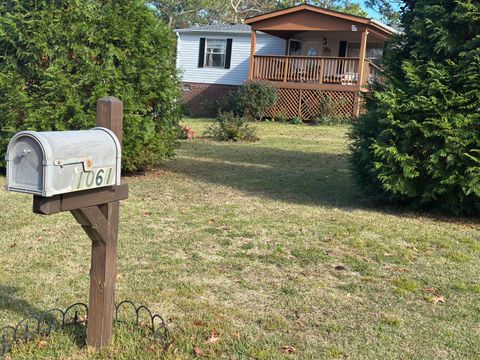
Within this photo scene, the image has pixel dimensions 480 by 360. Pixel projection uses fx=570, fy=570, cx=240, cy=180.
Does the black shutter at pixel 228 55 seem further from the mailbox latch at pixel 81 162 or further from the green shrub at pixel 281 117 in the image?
the mailbox latch at pixel 81 162

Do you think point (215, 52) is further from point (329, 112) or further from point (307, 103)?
point (329, 112)

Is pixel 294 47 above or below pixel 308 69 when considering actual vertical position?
above

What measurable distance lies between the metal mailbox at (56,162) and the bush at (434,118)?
15.4 ft

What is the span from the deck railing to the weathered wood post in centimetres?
1964

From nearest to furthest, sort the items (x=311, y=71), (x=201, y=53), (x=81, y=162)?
(x=81, y=162) < (x=311, y=71) < (x=201, y=53)

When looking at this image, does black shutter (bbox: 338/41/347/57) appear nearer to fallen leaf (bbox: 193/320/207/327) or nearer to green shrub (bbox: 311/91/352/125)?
green shrub (bbox: 311/91/352/125)

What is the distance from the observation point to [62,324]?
11.8 feet

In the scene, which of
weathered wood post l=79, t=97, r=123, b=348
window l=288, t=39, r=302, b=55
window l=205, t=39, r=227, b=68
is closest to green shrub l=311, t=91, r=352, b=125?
window l=288, t=39, r=302, b=55

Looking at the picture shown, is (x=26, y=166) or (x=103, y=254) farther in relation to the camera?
(x=103, y=254)

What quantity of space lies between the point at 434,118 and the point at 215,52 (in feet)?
69.0

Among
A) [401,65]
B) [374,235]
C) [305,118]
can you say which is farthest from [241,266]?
[305,118]

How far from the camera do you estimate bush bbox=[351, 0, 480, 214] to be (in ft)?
22.0

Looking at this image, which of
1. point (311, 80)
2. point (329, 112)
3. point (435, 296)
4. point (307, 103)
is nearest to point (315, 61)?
point (311, 80)

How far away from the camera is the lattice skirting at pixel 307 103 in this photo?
21.6 metres
